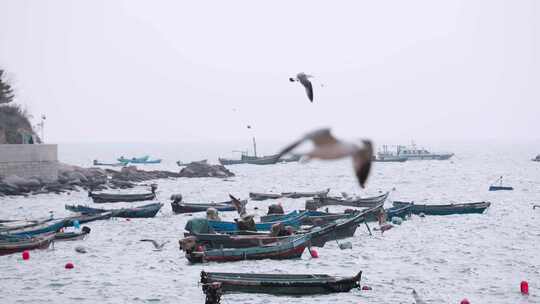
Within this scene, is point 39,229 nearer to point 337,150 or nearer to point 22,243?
point 22,243

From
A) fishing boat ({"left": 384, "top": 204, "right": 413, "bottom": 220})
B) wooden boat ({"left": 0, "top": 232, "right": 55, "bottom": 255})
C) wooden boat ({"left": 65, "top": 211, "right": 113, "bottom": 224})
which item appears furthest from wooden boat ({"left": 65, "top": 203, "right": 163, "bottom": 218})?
fishing boat ({"left": 384, "top": 204, "right": 413, "bottom": 220})

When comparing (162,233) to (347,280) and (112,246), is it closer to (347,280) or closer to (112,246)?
(112,246)

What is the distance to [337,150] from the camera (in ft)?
21.8

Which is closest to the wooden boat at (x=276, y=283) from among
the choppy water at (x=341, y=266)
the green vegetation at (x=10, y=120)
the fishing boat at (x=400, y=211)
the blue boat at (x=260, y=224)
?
the choppy water at (x=341, y=266)

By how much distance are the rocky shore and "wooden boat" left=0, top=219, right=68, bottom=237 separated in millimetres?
→ 20719

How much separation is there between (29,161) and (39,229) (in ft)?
75.7

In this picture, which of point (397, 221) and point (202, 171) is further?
point (202, 171)

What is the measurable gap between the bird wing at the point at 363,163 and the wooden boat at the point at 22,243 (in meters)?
20.4

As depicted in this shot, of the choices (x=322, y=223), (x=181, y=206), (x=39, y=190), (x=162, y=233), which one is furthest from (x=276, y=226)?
(x=39, y=190)

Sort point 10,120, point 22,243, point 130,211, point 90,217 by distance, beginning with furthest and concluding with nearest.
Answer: point 10,120, point 130,211, point 90,217, point 22,243

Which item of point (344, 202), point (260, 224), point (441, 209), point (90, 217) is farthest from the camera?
point (344, 202)

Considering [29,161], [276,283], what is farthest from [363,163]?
[29,161]

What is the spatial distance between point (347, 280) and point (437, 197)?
41.2 meters

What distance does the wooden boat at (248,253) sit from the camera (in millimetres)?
23062
